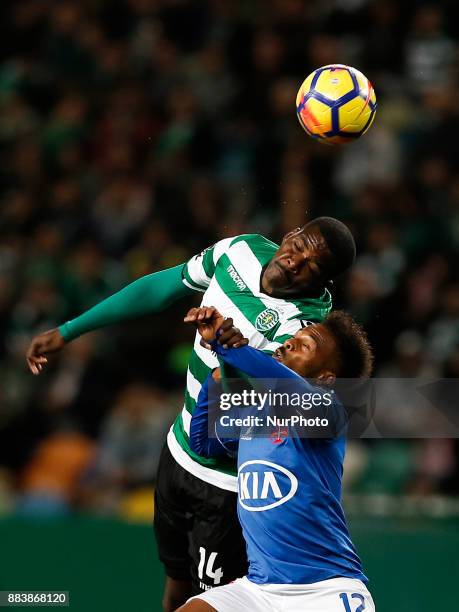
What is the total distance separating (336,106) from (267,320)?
115cm

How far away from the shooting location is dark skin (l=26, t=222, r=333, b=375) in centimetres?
454

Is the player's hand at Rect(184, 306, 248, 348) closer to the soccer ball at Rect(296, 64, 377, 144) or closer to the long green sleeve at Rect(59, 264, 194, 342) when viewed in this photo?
the long green sleeve at Rect(59, 264, 194, 342)

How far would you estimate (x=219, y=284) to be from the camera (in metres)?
4.92

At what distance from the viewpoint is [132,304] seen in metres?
5.10

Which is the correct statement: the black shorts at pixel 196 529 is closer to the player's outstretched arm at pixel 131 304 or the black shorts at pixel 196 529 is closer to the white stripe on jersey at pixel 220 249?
the player's outstretched arm at pixel 131 304

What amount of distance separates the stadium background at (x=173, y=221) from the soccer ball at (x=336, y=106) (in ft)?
8.19

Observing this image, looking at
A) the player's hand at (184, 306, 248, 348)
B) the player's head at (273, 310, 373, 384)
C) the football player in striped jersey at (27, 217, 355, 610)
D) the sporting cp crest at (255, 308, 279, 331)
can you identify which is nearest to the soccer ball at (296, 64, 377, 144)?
the football player in striped jersey at (27, 217, 355, 610)

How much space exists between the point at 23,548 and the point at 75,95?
5317 millimetres

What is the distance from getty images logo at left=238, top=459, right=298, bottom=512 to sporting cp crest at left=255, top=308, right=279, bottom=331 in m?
0.59

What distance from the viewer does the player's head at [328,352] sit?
13.9 ft

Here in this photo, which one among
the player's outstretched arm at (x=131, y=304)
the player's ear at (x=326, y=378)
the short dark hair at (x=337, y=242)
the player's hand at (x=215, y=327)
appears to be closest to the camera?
the player's hand at (x=215, y=327)

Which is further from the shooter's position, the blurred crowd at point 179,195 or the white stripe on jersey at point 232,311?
the blurred crowd at point 179,195
